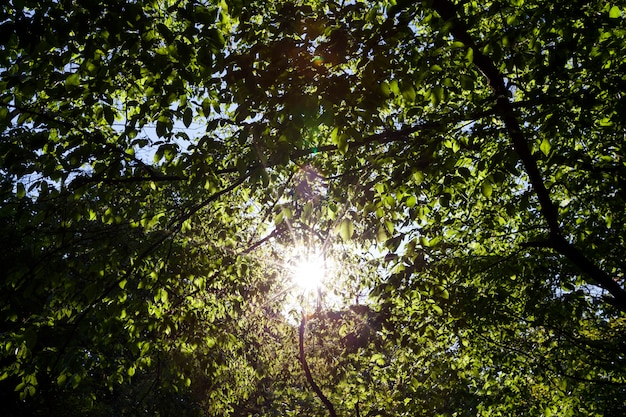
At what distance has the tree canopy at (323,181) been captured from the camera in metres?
3.83

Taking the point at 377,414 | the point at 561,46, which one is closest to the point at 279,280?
the point at 377,414

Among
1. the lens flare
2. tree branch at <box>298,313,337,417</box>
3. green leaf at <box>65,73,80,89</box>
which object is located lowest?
tree branch at <box>298,313,337,417</box>

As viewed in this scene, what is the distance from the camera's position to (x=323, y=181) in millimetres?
6336

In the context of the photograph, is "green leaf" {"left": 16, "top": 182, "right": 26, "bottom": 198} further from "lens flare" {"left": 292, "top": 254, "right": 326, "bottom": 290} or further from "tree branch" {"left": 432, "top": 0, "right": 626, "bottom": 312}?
"tree branch" {"left": 432, "top": 0, "right": 626, "bottom": 312}

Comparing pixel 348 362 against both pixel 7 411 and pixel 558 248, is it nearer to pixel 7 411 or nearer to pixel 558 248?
pixel 558 248

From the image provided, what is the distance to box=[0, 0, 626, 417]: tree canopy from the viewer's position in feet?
12.6

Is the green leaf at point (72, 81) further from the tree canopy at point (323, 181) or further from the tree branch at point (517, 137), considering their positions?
the tree branch at point (517, 137)

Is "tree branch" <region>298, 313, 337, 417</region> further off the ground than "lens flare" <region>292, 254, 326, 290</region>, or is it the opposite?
"lens flare" <region>292, 254, 326, 290</region>

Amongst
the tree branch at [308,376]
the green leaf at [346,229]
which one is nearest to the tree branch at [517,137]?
the green leaf at [346,229]

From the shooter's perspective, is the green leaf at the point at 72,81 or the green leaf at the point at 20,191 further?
the green leaf at the point at 20,191

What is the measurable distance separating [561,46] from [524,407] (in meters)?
7.99

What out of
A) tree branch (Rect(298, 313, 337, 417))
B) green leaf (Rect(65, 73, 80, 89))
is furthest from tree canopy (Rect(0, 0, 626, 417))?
tree branch (Rect(298, 313, 337, 417))

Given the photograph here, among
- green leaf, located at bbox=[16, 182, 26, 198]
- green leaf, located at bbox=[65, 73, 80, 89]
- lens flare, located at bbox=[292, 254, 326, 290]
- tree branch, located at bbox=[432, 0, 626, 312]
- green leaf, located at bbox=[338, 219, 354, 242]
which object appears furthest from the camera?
lens flare, located at bbox=[292, 254, 326, 290]

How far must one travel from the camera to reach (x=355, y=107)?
405cm
